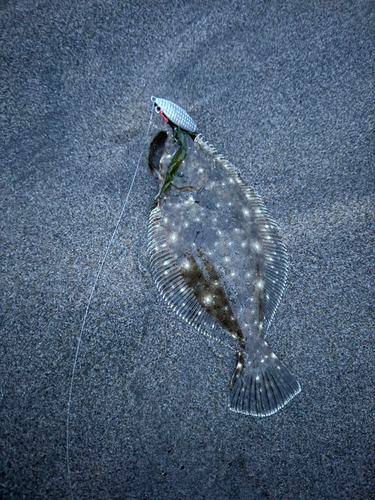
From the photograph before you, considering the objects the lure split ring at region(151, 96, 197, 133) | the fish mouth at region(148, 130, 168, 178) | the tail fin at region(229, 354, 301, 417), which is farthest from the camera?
the fish mouth at region(148, 130, 168, 178)

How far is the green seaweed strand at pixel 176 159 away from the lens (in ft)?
5.62

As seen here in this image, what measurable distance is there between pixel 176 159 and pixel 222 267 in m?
0.67

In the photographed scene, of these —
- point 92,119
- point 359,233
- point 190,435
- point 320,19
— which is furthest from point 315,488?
point 320,19

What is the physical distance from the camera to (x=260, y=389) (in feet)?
5.52

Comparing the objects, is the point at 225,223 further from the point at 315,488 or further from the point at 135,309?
the point at 315,488

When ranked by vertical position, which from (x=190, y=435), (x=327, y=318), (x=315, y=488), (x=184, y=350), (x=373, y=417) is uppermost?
(x=184, y=350)

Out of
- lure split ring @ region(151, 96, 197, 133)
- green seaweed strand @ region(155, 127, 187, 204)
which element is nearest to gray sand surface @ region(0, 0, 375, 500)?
green seaweed strand @ region(155, 127, 187, 204)

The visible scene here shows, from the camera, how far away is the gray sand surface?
172 centimetres

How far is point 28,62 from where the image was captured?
1.88 meters

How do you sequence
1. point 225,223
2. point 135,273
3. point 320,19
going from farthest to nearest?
point 320,19, point 135,273, point 225,223

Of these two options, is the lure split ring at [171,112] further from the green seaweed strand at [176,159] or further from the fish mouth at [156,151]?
the fish mouth at [156,151]

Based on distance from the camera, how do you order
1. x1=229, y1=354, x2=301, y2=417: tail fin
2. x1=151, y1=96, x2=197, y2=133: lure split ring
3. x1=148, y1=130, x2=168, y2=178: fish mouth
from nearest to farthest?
x1=151, y1=96, x2=197, y2=133: lure split ring < x1=229, y1=354, x2=301, y2=417: tail fin < x1=148, y1=130, x2=168, y2=178: fish mouth

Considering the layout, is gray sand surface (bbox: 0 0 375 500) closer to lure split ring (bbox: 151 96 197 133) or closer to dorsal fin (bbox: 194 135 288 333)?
dorsal fin (bbox: 194 135 288 333)

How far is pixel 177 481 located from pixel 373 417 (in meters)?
1.20
